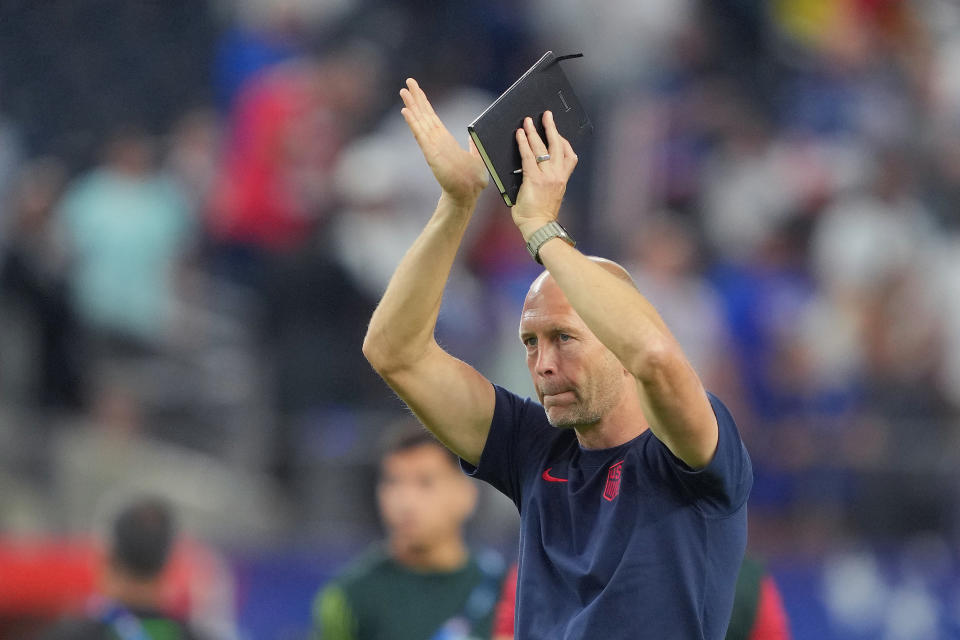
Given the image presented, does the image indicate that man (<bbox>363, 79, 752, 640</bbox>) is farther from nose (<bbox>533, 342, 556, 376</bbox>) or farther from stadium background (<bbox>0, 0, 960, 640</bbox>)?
stadium background (<bbox>0, 0, 960, 640</bbox>)

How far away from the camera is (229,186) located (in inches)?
404

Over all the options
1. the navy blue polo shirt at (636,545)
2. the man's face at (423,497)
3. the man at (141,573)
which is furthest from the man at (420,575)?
the navy blue polo shirt at (636,545)

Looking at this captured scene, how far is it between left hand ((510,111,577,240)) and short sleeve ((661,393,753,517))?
1.95 feet

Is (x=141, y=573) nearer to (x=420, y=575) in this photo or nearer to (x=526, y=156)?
(x=420, y=575)

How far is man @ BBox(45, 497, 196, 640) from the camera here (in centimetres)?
536

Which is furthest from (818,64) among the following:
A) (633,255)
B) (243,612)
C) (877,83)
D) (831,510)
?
(243,612)

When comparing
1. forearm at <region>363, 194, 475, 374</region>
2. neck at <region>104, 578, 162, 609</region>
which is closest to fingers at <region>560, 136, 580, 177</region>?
forearm at <region>363, 194, 475, 374</region>

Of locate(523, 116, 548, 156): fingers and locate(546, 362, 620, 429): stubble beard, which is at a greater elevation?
locate(523, 116, 548, 156): fingers

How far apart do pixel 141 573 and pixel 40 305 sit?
15.4 feet

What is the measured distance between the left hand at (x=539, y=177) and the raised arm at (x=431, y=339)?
231 mm

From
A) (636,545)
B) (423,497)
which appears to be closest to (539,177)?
(636,545)

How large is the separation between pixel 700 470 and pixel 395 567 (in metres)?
2.37

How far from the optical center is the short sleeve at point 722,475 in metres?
3.42

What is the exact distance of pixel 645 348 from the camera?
3.35 metres
